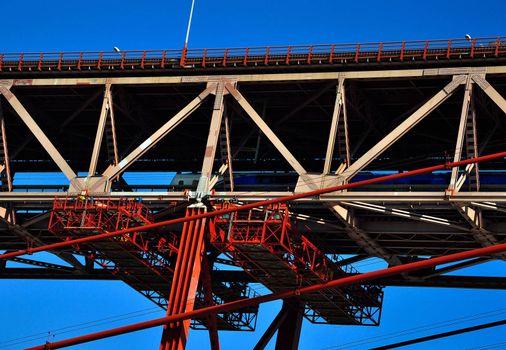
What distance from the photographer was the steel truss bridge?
54406mm

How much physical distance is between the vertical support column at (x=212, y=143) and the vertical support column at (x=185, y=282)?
1560mm

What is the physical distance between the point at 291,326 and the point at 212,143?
15708mm

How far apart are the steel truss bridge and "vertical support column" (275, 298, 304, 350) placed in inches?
3.7

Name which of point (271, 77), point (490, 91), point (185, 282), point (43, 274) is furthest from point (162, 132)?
point (43, 274)

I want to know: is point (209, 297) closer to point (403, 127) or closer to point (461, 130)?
point (403, 127)

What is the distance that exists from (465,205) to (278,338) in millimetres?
20123

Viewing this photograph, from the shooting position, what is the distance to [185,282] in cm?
5444

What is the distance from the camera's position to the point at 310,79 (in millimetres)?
57906

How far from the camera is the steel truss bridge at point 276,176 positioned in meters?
54.4

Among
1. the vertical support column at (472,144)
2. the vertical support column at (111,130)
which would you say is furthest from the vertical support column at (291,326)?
the vertical support column at (472,144)

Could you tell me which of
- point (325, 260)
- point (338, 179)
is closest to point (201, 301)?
point (325, 260)

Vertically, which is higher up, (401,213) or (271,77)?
(271,77)

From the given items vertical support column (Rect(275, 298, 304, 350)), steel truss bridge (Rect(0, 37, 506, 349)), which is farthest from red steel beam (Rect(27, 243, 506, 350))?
vertical support column (Rect(275, 298, 304, 350))

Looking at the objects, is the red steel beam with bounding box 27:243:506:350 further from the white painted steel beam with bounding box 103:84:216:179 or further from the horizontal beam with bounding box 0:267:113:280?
the horizontal beam with bounding box 0:267:113:280
